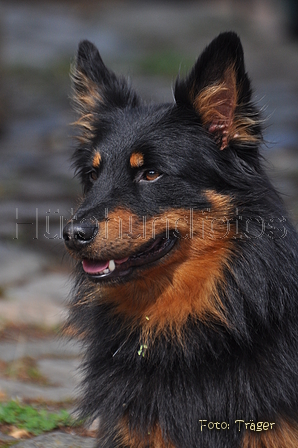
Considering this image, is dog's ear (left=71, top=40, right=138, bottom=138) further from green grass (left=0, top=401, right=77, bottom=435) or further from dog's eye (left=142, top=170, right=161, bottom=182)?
green grass (left=0, top=401, right=77, bottom=435)

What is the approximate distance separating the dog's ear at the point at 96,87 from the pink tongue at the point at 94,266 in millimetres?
961

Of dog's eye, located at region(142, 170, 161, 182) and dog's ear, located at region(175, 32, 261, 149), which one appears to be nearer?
dog's ear, located at region(175, 32, 261, 149)

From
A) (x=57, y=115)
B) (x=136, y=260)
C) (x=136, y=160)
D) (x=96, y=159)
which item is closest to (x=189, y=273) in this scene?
(x=136, y=260)

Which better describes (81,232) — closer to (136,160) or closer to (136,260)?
(136,260)

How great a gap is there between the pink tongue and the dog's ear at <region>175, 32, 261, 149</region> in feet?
2.94

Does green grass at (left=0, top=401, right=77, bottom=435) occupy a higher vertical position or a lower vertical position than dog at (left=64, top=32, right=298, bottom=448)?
lower

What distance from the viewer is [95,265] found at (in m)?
3.40

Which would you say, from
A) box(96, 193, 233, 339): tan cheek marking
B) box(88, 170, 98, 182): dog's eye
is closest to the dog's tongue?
box(96, 193, 233, 339): tan cheek marking

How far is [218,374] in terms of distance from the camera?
10.5 ft

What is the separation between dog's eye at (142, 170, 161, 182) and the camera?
3438mm

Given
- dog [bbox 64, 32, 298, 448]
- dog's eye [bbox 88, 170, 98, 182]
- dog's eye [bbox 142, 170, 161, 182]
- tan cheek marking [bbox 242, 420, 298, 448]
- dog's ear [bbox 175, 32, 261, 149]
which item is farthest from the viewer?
dog's eye [bbox 88, 170, 98, 182]

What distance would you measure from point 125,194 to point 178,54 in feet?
54.5

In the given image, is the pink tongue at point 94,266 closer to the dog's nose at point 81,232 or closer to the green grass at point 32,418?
the dog's nose at point 81,232

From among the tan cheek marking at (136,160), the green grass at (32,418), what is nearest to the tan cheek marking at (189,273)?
the tan cheek marking at (136,160)
